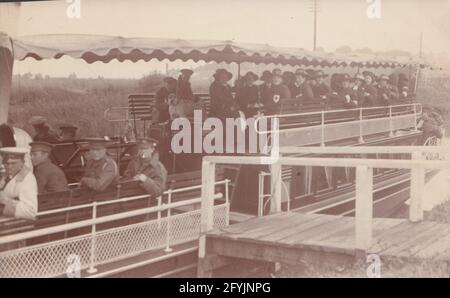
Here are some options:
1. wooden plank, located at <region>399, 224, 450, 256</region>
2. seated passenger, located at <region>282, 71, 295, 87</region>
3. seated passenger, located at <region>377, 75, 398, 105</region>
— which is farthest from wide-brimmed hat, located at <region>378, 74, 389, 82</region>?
wooden plank, located at <region>399, 224, 450, 256</region>

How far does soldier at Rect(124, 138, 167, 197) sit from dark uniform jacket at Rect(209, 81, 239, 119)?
0.56 metres

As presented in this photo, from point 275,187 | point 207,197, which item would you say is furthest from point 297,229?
point 207,197

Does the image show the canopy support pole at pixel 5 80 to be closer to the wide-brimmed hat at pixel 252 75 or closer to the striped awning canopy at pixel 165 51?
the striped awning canopy at pixel 165 51

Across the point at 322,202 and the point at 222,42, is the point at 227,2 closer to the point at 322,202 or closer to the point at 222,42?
the point at 222,42

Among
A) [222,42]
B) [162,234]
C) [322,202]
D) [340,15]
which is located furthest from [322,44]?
[162,234]

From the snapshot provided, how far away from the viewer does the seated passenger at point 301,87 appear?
4.05m

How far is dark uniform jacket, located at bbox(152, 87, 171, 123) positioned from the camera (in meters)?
3.98

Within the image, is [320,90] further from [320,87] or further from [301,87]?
[301,87]

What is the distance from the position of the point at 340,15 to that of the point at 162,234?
1.92 metres

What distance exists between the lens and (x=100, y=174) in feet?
12.0

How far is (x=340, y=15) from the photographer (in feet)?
12.0

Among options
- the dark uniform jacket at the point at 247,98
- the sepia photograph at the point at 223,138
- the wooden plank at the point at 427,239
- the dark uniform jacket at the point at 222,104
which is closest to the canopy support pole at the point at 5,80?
the sepia photograph at the point at 223,138

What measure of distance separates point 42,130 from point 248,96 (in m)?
1.52

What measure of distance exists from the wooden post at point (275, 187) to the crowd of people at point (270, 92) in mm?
429
